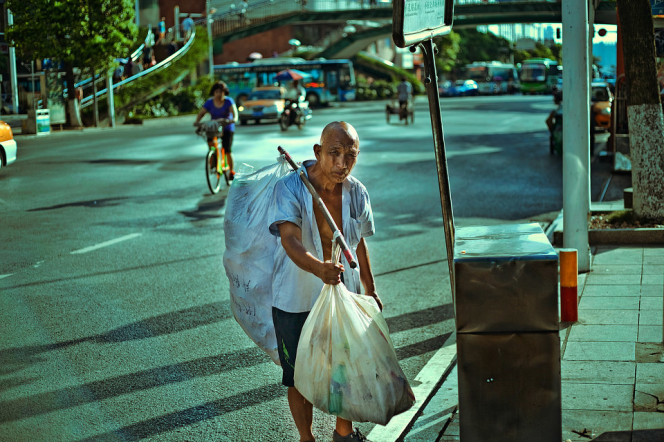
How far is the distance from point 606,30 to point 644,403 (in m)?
15.3

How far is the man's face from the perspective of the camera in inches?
151

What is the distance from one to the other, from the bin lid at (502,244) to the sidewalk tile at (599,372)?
3.98ft

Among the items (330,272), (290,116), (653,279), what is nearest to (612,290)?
(653,279)

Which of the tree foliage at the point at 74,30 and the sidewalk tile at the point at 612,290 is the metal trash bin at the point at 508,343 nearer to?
the sidewalk tile at the point at 612,290

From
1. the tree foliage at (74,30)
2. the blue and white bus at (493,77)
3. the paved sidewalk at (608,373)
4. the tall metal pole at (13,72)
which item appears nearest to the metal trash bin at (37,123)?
the tall metal pole at (13,72)

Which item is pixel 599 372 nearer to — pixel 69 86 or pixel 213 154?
pixel 213 154

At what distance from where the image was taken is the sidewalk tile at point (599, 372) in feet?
16.3

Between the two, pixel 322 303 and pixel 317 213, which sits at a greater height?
pixel 317 213

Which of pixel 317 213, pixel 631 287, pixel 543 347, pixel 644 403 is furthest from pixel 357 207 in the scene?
pixel 631 287

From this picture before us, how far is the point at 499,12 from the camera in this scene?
6556cm

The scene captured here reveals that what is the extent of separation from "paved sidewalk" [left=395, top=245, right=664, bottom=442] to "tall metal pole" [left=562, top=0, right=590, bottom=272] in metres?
0.60

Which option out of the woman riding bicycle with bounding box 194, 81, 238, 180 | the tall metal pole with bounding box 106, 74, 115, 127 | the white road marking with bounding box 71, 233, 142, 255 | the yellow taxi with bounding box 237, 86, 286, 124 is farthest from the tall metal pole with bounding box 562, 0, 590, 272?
the tall metal pole with bounding box 106, 74, 115, 127

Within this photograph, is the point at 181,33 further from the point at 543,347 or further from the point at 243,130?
the point at 543,347

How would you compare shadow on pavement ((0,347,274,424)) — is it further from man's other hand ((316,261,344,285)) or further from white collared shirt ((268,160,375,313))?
man's other hand ((316,261,344,285))
